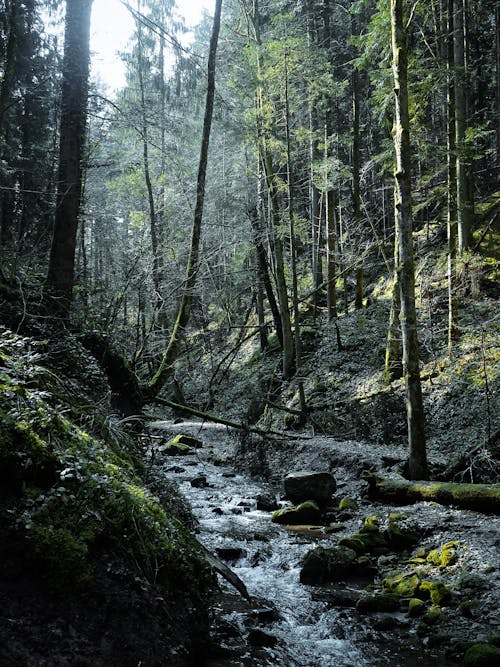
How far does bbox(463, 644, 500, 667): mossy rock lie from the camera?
420 centimetres

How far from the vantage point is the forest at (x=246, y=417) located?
3344 millimetres

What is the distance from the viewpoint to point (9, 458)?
3.25m

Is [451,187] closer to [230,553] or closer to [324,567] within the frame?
[324,567]

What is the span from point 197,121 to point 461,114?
54.2ft

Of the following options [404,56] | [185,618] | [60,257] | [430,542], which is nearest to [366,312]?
[404,56]

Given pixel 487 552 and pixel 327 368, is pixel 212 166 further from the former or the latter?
pixel 487 552

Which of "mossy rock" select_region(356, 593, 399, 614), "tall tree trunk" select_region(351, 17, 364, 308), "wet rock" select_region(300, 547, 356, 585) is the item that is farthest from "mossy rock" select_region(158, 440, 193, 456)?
"mossy rock" select_region(356, 593, 399, 614)

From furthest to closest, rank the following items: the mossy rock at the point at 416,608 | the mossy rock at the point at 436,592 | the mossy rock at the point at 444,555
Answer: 1. the mossy rock at the point at 444,555
2. the mossy rock at the point at 436,592
3. the mossy rock at the point at 416,608

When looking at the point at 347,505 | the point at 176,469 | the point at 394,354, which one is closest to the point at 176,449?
the point at 176,469

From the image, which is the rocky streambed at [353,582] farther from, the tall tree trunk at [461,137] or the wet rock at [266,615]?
the tall tree trunk at [461,137]

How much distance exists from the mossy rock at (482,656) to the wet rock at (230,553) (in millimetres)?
3596

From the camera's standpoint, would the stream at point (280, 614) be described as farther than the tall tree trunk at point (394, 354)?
No

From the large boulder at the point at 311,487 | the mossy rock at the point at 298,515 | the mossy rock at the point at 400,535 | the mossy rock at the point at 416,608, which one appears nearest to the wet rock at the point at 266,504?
the large boulder at the point at 311,487

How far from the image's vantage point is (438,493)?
26.6 ft
